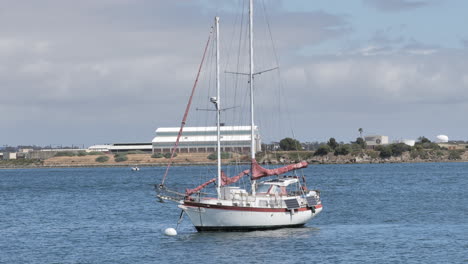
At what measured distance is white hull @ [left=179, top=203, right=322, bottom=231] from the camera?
187ft

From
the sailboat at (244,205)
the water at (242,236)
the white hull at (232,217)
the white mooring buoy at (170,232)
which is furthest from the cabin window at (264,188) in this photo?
the white mooring buoy at (170,232)

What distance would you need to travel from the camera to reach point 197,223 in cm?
5847

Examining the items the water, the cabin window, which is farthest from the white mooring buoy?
the cabin window

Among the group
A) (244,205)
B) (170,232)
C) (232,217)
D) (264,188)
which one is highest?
(264,188)

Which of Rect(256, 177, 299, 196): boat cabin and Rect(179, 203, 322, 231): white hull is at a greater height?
Rect(256, 177, 299, 196): boat cabin

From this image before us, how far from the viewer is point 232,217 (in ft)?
187

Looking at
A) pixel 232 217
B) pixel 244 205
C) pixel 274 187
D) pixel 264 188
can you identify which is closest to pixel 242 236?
pixel 232 217

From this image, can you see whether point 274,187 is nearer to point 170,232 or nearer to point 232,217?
point 232,217

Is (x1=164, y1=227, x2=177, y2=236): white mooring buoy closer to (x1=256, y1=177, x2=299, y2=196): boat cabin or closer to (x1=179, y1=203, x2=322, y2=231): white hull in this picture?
(x1=179, y1=203, x2=322, y2=231): white hull

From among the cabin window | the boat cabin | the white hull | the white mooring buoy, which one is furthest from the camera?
the cabin window

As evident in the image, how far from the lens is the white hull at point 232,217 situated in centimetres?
5709

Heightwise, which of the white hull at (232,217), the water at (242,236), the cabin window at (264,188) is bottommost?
the water at (242,236)

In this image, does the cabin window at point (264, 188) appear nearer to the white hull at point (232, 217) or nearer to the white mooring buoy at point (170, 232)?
the white hull at point (232, 217)

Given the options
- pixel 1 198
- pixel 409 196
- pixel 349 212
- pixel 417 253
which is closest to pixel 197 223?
pixel 417 253
